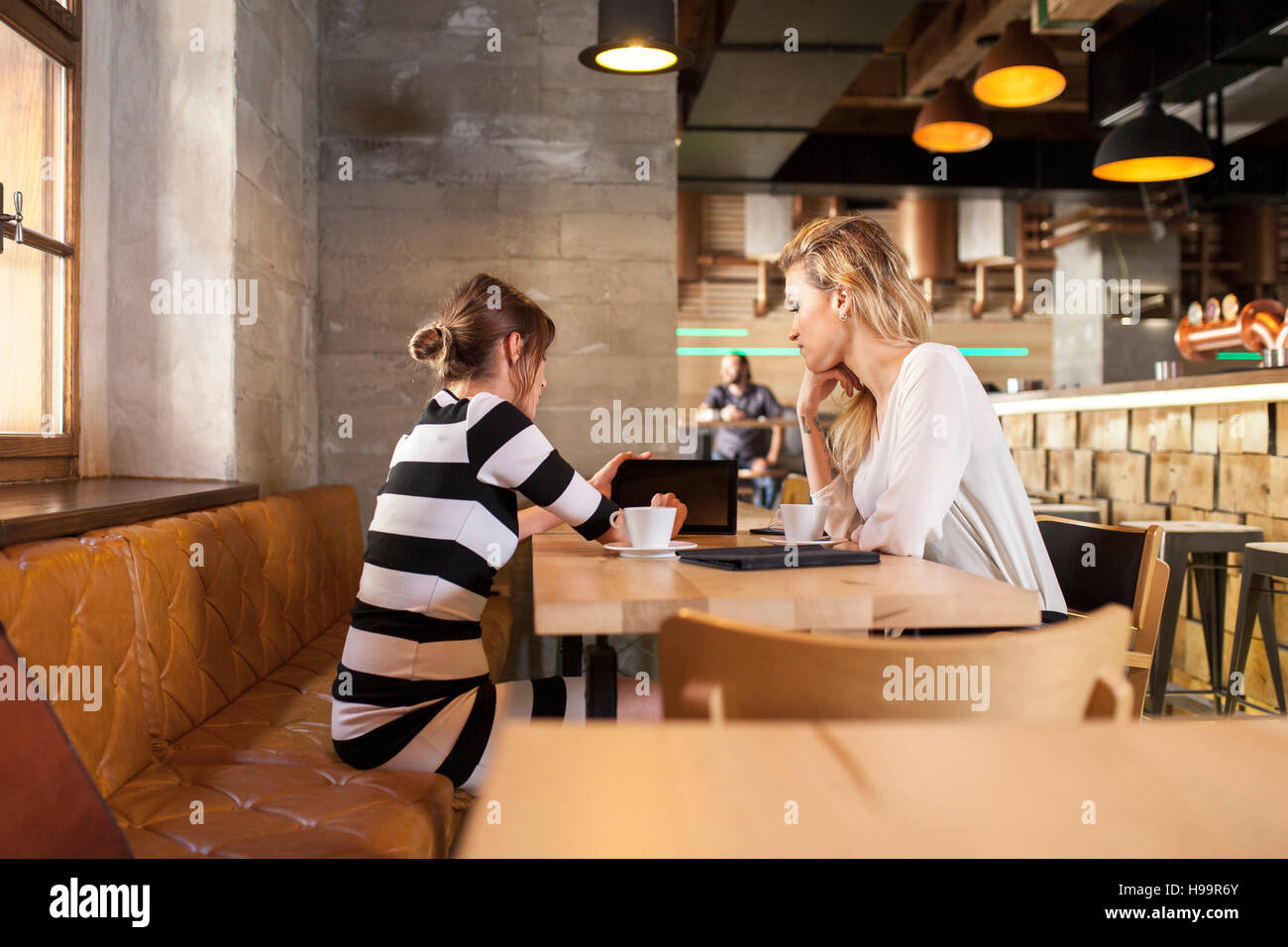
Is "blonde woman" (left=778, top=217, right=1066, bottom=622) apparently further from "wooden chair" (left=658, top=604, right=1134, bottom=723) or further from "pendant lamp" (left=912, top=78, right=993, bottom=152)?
"pendant lamp" (left=912, top=78, right=993, bottom=152)

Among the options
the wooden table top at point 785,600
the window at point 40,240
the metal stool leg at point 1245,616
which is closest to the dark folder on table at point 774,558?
the wooden table top at point 785,600

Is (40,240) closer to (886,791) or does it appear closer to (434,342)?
(434,342)

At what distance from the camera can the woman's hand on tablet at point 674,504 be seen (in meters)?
1.85

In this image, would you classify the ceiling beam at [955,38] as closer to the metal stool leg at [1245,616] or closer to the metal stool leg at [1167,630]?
the metal stool leg at [1167,630]

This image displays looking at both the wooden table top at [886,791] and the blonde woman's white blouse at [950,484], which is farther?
the blonde woman's white blouse at [950,484]

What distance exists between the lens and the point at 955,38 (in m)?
5.89

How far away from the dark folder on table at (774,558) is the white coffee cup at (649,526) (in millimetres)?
54

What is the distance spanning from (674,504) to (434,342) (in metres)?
0.57

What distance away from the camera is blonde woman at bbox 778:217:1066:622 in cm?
163

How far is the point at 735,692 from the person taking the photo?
0.81 metres

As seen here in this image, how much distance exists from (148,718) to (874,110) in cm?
803

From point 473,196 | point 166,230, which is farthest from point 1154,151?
point 166,230
